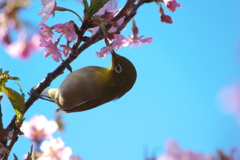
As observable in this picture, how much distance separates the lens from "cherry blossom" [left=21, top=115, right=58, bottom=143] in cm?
328

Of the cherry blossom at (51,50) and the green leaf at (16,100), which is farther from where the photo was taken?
the cherry blossom at (51,50)

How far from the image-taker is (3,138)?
6.67ft

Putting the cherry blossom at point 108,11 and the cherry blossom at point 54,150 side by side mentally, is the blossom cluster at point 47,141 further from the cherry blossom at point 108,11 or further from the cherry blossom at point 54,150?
the cherry blossom at point 108,11

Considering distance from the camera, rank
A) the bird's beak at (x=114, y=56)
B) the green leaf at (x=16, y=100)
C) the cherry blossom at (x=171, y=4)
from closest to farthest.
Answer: the green leaf at (x=16, y=100)
the cherry blossom at (x=171, y=4)
the bird's beak at (x=114, y=56)

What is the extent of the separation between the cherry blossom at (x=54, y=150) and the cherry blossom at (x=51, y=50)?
985 millimetres

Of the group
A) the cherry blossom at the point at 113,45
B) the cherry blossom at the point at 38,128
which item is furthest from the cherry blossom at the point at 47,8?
the cherry blossom at the point at 38,128

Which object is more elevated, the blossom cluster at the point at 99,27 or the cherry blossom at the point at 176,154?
the blossom cluster at the point at 99,27

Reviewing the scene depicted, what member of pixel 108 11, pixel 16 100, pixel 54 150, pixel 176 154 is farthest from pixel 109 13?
pixel 54 150

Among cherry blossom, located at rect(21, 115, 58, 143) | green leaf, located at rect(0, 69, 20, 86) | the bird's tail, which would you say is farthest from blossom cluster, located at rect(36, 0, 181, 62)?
cherry blossom, located at rect(21, 115, 58, 143)

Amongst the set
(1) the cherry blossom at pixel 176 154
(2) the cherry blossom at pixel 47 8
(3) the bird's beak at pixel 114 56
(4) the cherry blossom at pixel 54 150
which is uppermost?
(3) the bird's beak at pixel 114 56

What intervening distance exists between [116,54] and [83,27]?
100cm

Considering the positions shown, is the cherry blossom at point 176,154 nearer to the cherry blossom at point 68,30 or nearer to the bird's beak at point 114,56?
the cherry blossom at point 68,30

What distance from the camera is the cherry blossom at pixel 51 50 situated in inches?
105

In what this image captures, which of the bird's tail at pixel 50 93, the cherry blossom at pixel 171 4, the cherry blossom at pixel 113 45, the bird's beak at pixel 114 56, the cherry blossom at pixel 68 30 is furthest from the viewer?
the bird's tail at pixel 50 93
